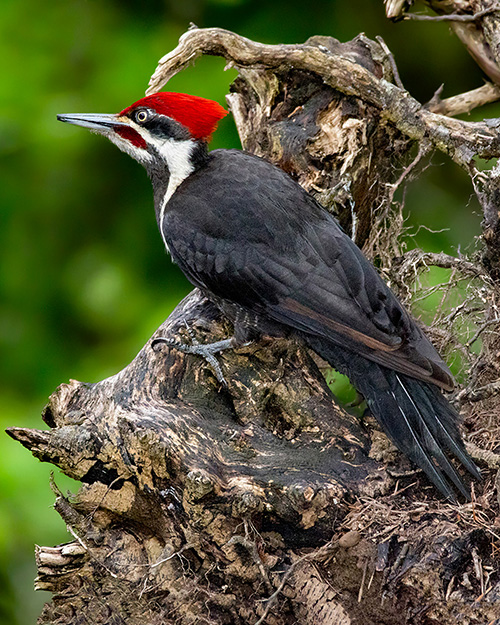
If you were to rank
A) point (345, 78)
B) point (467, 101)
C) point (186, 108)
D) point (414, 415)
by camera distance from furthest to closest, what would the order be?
point (467, 101) → point (345, 78) → point (186, 108) → point (414, 415)

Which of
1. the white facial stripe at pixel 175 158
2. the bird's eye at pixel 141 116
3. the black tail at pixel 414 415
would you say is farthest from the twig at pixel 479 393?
the bird's eye at pixel 141 116

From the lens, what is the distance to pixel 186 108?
7.56 ft

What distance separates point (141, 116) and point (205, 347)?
0.76 metres

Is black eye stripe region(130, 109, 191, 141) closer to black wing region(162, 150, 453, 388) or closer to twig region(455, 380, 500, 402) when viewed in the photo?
black wing region(162, 150, 453, 388)

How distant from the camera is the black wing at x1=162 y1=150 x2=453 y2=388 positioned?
6.70 feet

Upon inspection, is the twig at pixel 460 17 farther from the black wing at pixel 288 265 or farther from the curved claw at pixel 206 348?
the curved claw at pixel 206 348

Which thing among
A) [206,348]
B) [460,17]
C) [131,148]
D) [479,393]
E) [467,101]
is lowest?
[479,393]

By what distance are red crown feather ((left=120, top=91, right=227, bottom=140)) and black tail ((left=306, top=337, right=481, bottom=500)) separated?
2.52 ft

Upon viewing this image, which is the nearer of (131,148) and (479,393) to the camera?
(479,393)

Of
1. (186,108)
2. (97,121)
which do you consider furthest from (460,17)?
(97,121)

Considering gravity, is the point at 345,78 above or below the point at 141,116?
below

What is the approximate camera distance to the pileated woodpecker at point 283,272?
6.53 ft

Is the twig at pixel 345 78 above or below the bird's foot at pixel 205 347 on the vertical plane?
above

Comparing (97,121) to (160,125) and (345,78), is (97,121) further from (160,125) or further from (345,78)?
(345,78)
